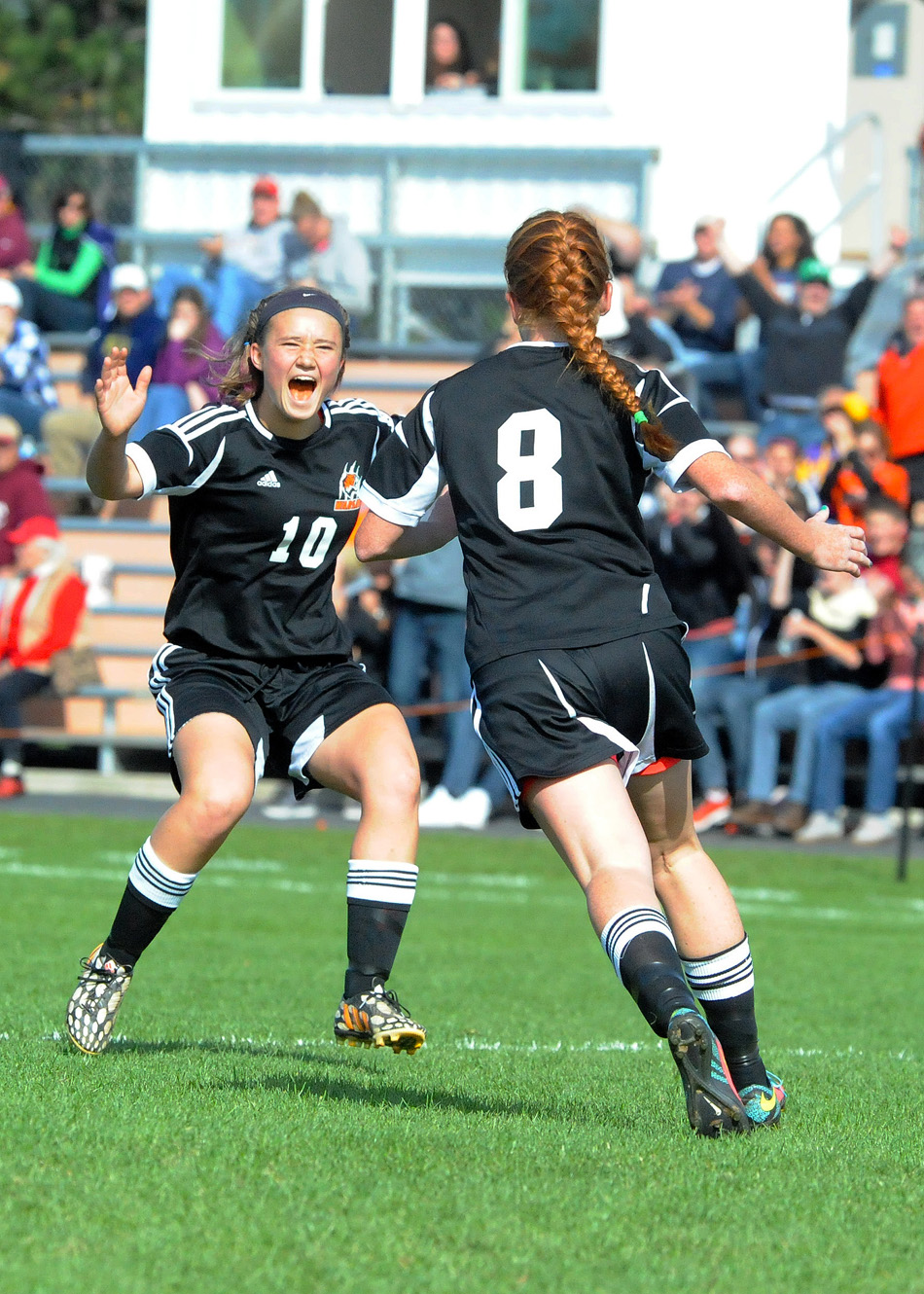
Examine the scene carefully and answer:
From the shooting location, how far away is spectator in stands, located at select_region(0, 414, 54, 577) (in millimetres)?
15875

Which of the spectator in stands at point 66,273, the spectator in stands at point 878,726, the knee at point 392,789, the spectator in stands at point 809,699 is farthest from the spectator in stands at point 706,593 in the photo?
the knee at point 392,789

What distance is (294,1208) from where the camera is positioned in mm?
3436

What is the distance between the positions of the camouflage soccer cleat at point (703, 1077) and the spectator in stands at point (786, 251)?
1354 centimetres

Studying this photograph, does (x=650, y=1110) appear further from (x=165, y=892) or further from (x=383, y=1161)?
(x=165, y=892)

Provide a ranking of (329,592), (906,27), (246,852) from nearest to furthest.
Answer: (329,592)
(246,852)
(906,27)

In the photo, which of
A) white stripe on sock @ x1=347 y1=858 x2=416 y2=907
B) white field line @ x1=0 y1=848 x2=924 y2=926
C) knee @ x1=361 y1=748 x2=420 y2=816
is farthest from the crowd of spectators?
white stripe on sock @ x1=347 y1=858 x2=416 y2=907

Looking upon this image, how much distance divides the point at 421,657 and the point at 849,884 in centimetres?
398

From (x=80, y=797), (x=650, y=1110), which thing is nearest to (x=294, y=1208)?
(x=650, y=1110)

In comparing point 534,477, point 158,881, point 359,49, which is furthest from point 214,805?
point 359,49

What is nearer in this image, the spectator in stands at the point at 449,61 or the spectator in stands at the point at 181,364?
the spectator in stands at the point at 181,364

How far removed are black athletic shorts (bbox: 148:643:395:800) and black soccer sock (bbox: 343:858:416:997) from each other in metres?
0.41

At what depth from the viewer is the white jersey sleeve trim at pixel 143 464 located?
16.6 ft

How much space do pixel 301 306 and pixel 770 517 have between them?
5.95ft

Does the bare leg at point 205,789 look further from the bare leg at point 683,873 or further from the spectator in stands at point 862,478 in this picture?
the spectator in stands at point 862,478
